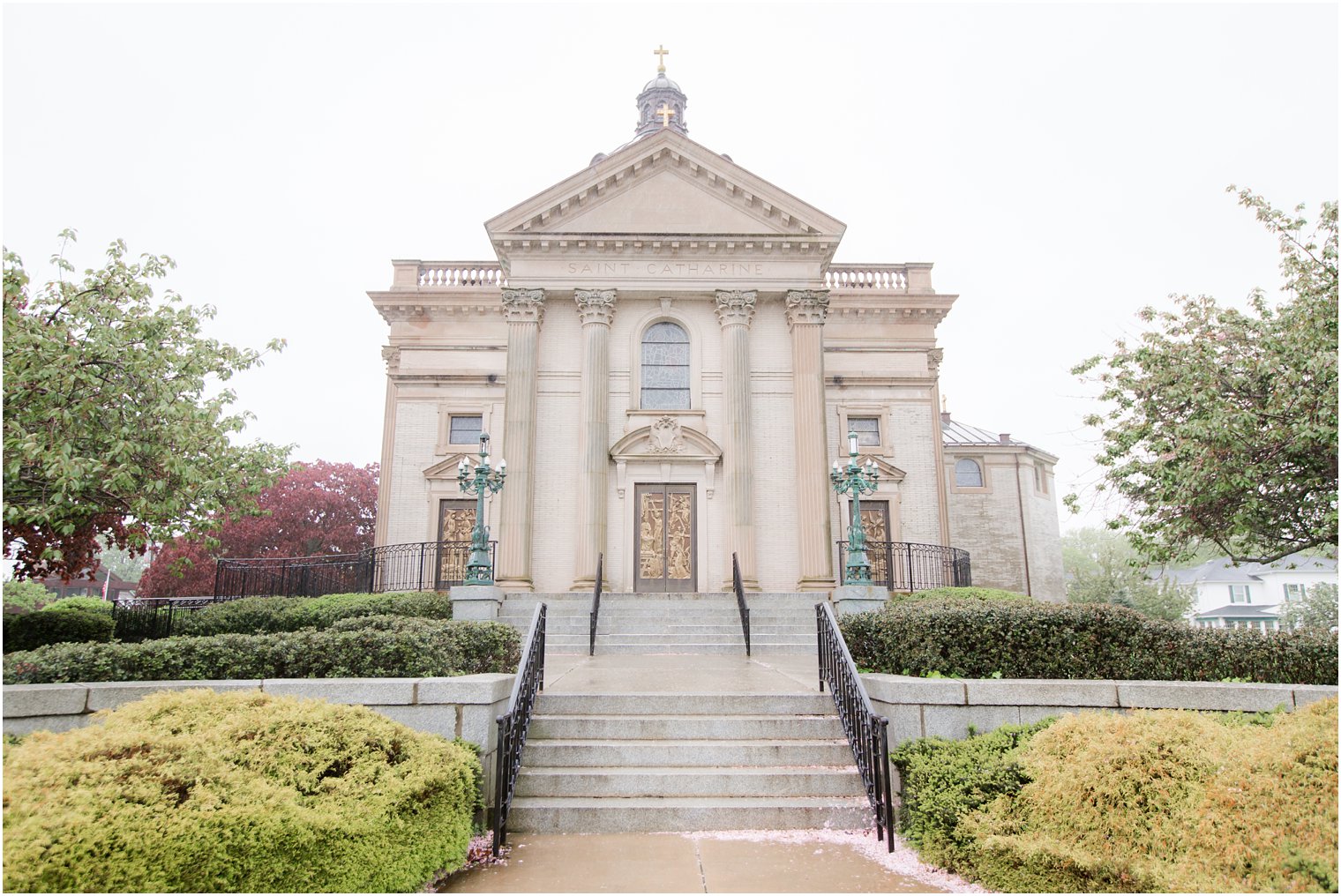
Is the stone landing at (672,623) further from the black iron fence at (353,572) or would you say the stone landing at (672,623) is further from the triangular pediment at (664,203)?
the triangular pediment at (664,203)

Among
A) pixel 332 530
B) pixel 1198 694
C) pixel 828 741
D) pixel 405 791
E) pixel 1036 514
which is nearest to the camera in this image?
pixel 405 791

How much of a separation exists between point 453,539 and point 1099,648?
62.1 feet

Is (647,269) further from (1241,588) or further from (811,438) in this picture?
(1241,588)

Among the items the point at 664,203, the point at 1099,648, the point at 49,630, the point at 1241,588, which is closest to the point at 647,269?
the point at 664,203

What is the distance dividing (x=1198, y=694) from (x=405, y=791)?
6671 millimetres

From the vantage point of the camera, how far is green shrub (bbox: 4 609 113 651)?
12961mm

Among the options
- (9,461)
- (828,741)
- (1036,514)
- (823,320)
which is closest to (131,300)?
(9,461)

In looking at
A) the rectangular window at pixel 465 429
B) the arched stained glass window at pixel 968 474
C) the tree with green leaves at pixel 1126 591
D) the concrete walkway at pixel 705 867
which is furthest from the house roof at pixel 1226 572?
the concrete walkway at pixel 705 867

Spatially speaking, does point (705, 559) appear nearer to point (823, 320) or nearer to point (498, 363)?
point (823, 320)

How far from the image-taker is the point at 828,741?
8125mm

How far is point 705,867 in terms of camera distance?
5.98 meters

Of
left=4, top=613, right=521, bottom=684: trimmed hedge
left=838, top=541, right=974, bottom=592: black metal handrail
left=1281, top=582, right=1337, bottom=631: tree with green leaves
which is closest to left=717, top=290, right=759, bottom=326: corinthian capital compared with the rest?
left=838, top=541, right=974, bottom=592: black metal handrail

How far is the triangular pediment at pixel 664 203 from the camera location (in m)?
22.2

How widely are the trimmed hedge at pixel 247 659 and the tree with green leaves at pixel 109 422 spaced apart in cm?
271
